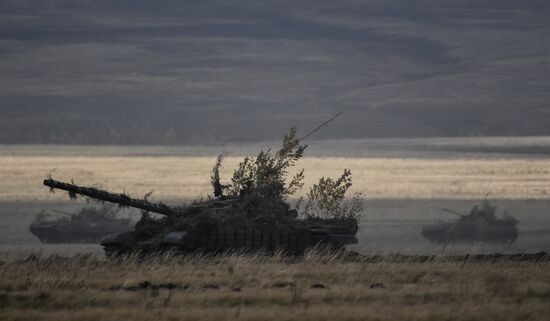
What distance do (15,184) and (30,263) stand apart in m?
81.0

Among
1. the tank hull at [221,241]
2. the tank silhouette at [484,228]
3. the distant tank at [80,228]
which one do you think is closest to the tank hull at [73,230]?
the distant tank at [80,228]

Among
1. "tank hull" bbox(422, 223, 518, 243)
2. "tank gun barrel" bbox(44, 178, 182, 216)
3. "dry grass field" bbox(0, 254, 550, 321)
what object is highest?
"tank gun barrel" bbox(44, 178, 182, 216)

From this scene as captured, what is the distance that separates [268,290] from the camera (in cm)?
2903

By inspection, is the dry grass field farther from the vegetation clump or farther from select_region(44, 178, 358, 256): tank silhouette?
the vegetation clump

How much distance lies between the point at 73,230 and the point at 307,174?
49.6 m

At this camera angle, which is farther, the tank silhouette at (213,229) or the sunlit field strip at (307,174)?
the sunlit field strip at (307,174)

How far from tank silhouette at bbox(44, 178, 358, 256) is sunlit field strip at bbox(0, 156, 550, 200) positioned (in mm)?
48698

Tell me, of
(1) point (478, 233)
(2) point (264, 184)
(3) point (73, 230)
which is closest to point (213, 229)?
(2) point (264, 184)

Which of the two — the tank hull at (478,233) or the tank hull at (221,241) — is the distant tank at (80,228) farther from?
the tank hull at (221,241)

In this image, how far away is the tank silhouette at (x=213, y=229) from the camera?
127 feet

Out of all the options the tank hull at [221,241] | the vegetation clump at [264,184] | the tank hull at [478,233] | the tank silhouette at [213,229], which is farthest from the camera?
the tank hull at [478,233]

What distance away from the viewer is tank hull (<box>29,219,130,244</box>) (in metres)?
77.5

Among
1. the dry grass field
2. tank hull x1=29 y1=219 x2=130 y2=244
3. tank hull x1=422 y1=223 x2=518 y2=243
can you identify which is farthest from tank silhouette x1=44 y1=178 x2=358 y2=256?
tank hull x1=422 y1=223 x2=518 y2=243

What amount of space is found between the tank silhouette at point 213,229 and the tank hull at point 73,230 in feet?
122
